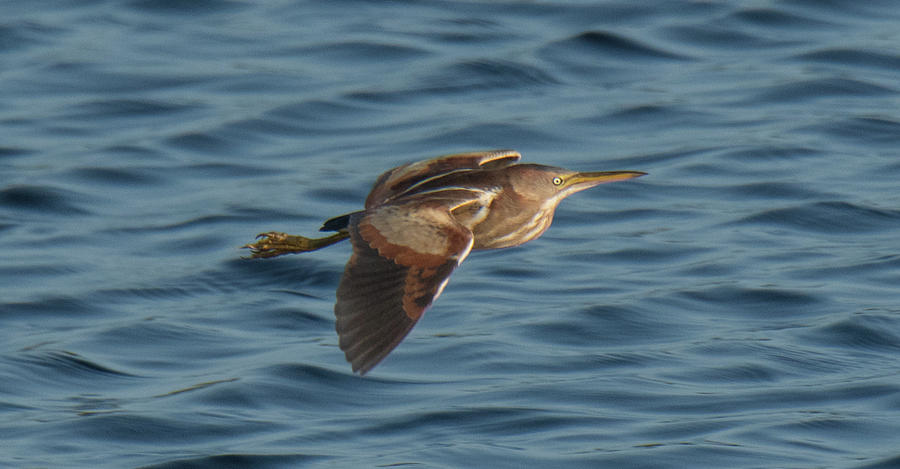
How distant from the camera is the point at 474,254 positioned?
15227mm

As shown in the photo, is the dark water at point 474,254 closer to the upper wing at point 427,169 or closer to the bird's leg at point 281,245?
the bird's leg at point 281,245

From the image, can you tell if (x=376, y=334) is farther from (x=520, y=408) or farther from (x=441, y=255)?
(x=520, y=408)

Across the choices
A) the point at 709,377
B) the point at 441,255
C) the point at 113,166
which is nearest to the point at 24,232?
the point at 113,166

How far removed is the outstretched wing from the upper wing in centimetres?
77

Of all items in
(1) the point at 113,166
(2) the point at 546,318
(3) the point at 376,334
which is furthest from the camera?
(1) the point at 113,166

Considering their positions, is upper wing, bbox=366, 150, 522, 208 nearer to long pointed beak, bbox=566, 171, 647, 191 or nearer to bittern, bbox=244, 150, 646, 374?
bittern, bbox=244, 150, 646, 374

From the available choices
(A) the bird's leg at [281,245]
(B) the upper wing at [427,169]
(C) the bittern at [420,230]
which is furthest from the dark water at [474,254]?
(C) the bittern at [420,230]

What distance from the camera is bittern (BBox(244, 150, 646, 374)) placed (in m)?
7.24

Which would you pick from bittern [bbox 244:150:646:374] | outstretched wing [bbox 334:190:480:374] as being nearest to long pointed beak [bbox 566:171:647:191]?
bittern [bbox 244:150:646:374]

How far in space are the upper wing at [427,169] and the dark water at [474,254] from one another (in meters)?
3.11

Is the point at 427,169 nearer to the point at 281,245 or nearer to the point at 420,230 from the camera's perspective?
the point at 281,245

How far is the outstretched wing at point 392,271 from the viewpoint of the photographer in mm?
7172

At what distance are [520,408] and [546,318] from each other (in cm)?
154

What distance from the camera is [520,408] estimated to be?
41.2 feet
